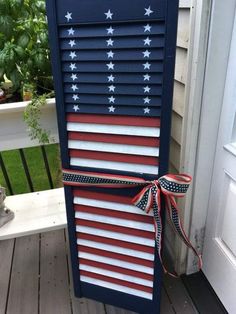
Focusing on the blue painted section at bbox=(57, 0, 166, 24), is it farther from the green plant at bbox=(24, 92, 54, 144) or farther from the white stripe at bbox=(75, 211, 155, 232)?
the white stripe at bbox=(75, 211, 155, 232)

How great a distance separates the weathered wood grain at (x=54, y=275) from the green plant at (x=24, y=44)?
998mm

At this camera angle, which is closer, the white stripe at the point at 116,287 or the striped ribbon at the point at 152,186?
the striped ribbon at the point at 152,186

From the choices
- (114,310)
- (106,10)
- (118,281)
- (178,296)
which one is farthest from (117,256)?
(106,10)

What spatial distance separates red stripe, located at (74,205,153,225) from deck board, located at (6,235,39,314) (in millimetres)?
651

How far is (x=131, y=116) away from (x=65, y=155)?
319 mm

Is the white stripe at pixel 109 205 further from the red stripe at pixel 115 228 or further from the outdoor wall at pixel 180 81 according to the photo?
the outdoor wall at pixel 180 81

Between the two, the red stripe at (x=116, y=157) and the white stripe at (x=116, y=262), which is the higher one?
the red stripe at (x=116, y=157)

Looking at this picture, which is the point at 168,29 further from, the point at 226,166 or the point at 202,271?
the point at 202,271

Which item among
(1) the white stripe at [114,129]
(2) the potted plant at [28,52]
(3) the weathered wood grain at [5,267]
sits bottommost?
(3) the weathered wood grain at [5,267]

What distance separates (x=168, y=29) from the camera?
92 cm

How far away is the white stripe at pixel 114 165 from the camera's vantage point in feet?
3.75

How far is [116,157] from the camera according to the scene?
1.16 m

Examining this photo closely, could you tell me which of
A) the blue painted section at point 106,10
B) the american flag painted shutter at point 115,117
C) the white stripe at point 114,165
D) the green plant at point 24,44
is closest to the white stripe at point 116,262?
the american flag painted shutter at point 115,117

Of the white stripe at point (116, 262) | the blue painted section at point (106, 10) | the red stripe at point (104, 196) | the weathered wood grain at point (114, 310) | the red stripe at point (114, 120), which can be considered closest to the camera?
the blue painted section at point (106, 10)
